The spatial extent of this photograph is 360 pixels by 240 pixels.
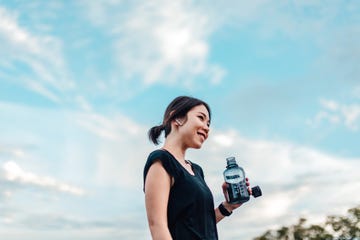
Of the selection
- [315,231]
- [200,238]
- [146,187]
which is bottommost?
[200,238]

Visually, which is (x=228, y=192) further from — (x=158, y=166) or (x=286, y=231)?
(x=286, y=231)

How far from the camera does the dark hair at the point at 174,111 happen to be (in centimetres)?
383

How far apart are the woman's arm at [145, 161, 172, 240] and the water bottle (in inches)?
32.4

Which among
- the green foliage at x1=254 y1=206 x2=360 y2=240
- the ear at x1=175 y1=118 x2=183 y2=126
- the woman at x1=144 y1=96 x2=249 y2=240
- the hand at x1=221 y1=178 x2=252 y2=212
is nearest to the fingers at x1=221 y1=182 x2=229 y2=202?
the hand at x1=221 y1=178 x2=252 y2=212

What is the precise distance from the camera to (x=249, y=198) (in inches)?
167

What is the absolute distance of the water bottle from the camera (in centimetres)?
418

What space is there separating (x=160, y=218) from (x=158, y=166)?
0.36m

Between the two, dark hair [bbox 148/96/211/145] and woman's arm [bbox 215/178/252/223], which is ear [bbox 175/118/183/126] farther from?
woman's arm [bbox 215/178/252/223]

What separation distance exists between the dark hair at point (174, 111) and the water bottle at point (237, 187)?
2.03 feet

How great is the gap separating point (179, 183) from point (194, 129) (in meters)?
0.43

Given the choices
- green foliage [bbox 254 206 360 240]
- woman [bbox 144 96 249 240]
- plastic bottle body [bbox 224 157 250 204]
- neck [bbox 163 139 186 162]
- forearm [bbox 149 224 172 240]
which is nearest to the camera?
forearm [bbox 149 224 172 240]

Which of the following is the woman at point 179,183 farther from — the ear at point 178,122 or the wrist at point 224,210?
the wrist at point 224,210

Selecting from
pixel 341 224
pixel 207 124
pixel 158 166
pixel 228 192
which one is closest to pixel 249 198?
pixel 228 192

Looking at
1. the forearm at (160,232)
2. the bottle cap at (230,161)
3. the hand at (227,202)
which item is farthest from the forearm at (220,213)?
the forearm at (160,232)
